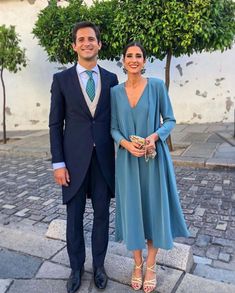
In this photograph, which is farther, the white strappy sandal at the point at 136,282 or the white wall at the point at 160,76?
the white wall at the point at 160,76

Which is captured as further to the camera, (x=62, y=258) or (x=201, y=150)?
(x=201, y=150)

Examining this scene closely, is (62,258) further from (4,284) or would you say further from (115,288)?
(115,288)

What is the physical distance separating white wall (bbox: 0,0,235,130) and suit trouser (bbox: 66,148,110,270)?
8.15 metres

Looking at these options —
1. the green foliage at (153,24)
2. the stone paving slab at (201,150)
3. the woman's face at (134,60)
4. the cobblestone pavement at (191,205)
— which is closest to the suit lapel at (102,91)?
the woman's face at (134,60)

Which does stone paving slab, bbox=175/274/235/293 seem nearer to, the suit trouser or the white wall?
the suit trouser

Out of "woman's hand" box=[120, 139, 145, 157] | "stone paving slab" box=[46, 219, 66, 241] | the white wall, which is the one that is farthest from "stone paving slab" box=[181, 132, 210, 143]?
"woman's hand" box=[120, 139, 145, 157]

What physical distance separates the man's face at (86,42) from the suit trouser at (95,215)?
70 cm

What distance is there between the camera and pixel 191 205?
459 cm

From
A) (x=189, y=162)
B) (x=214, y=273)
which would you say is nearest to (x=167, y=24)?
(x=189, y=162)

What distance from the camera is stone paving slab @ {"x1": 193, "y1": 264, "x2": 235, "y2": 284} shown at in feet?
9.59

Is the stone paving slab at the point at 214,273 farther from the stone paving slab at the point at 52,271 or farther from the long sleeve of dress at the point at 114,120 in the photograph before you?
the long sleeve of dress at the point at 114,120

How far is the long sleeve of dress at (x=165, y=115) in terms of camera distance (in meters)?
2.48

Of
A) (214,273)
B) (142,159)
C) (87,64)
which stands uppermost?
(87,64)

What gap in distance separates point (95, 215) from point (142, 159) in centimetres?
61
